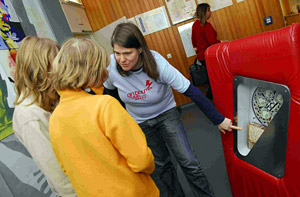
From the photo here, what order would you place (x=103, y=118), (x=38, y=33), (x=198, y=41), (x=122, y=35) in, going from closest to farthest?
(x=103, y=118)
(x=122, y=35)
(x=38, y=33)
(x=198, y=41)

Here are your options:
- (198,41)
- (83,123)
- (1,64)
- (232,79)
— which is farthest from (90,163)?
(198,41)

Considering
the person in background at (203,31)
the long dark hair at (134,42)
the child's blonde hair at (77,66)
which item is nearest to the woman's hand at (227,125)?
the long dark hair at (134,42)

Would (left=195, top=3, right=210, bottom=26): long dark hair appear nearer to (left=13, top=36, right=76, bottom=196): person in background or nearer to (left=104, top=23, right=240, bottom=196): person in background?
(left=104, top=23, right=240, bottom=196): person in background

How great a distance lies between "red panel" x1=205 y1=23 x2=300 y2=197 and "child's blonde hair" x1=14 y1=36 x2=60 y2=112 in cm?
93

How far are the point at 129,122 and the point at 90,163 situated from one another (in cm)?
22

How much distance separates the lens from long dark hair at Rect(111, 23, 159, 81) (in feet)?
4.26

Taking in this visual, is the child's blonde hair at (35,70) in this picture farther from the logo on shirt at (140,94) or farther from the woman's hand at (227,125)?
the woman's hand at (227,125)

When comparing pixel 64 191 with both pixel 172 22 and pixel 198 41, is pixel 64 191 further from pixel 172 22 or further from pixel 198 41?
pixel 172 22

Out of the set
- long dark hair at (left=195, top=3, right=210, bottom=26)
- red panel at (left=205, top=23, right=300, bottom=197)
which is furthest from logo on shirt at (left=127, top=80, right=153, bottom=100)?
long dark hair at (left=195, top=3, right=210, bottom=26)

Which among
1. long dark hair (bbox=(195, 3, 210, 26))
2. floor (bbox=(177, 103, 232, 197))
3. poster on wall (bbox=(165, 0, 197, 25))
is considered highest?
poster on wall (bbox=(165, 0, 197, 25))

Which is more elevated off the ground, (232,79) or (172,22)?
(172,22)

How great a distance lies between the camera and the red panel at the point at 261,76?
1009 mm

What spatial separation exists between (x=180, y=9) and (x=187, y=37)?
0.48 meters

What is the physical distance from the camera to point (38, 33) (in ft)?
8.23
